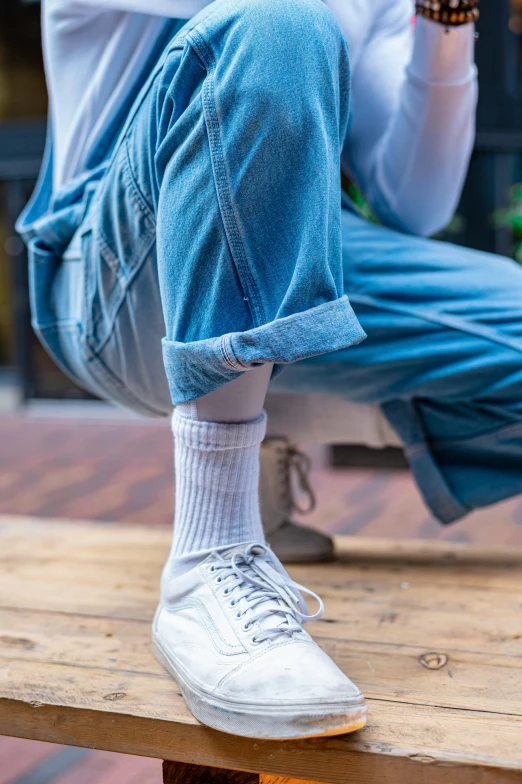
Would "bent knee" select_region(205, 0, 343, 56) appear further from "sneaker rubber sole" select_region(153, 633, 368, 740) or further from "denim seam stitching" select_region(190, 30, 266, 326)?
"sneaker rubber sole" select_region(153, 633, 368, 740)

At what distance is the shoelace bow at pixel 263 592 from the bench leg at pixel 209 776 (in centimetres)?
11

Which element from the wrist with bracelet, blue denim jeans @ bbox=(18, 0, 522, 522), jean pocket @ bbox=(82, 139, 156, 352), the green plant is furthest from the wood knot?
the green plant

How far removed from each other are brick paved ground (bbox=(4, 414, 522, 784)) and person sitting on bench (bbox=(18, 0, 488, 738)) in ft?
2.00

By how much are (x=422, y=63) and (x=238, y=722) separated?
2.70ft

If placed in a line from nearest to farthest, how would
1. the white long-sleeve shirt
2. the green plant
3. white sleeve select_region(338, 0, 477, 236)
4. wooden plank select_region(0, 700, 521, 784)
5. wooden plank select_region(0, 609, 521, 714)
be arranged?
wooden plank select_region(0, 700, 521, 784), wooden plank select_region(0, 609, 521, 714), the white long-sleeve shirt, white sleeve select_region(338, 0, 477, 236), the green plant

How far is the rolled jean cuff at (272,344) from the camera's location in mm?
664

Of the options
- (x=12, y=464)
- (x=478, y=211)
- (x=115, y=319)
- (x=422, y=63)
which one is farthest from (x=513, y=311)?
(x=478, y=211)

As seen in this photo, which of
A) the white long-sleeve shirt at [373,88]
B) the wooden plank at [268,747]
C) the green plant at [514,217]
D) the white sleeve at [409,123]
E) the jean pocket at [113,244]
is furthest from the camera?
the green plant at [514,217]

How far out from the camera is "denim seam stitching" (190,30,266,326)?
70cm

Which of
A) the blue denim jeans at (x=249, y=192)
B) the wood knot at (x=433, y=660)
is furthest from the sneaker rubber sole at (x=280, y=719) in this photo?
the blue denim jeans at (x=249, y=192)

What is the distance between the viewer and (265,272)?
0.70 metres

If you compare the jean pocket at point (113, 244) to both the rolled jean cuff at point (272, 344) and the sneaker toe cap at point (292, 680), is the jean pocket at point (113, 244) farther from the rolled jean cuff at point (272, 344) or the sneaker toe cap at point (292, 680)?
the sneaker toe cap at point (292, 680)

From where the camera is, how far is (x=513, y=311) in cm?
104

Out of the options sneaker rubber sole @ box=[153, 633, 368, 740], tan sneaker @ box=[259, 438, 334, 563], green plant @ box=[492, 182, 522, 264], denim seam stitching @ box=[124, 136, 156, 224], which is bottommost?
green plant @ box=[492, 182, 522, 264]
